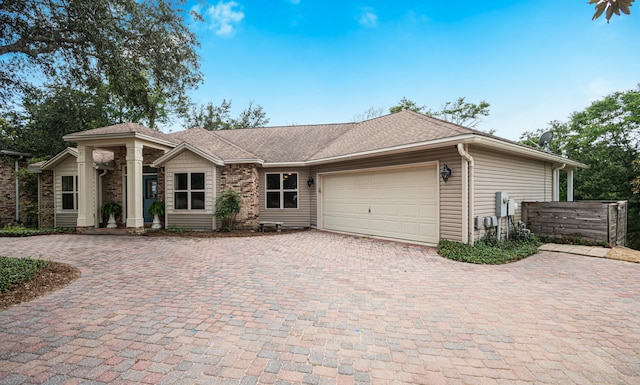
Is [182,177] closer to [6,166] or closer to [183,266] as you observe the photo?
[183,266]

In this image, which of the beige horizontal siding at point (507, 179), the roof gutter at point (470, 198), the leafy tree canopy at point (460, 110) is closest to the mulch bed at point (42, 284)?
the roof gutter at point (470, 198)

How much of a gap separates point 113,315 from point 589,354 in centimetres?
509

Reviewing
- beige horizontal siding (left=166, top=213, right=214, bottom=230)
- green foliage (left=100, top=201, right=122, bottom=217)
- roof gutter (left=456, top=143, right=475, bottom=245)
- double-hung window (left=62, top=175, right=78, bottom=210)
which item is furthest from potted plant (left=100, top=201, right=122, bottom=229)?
roof gutter (left=456, top=143, right=475, bottom=245)

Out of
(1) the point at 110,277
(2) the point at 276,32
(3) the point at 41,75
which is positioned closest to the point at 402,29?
(2) the point at 276,32

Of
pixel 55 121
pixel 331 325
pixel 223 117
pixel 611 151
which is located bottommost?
pixel 331 325

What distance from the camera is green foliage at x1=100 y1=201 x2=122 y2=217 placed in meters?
10.5

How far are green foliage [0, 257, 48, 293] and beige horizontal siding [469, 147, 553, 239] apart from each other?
9158mm

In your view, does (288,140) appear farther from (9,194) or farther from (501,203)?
(9,194)

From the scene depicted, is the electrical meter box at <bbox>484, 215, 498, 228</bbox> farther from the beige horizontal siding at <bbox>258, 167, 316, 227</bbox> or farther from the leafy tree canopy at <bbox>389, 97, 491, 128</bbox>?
the leafy tree canopy at <bbox>389, 97, 491, 128</bbox>

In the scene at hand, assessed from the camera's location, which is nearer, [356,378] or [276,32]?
[356,378]

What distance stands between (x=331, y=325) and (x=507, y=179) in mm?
7544

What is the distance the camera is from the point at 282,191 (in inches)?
442

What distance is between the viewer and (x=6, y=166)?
12039 millimetres

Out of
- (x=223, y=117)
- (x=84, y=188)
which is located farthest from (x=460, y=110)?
(x=84, y=188)
